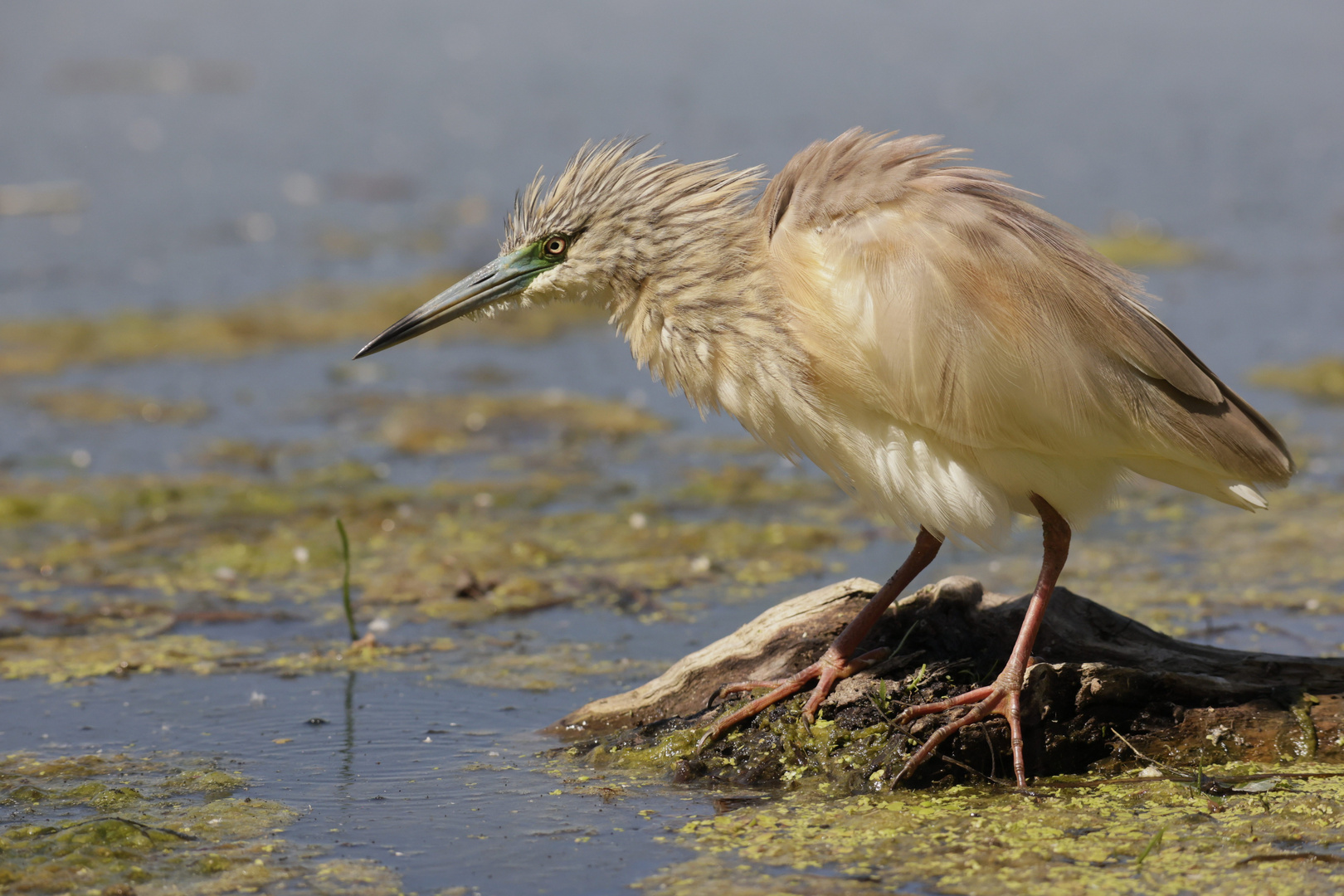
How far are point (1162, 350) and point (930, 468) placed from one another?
2.43ft

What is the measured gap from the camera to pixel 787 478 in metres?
7.85

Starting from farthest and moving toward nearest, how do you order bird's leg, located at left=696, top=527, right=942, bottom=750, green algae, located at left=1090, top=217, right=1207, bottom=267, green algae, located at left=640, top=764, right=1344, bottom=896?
green algae, located at left=1090, top=217, right=1207, bottom=267, bird's leg, located at left=696, top=527, right=942, bottom=750, green algae, located at left=640, top=764, right=1344, bottom=896

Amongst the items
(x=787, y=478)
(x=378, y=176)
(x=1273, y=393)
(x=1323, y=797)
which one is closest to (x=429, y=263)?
(x=378, y=176)

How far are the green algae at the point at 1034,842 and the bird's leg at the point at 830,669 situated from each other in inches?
13.1

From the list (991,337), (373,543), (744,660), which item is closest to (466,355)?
(373,543)

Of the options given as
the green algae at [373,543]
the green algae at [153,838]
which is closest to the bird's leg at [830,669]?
the green algae at [153,838]

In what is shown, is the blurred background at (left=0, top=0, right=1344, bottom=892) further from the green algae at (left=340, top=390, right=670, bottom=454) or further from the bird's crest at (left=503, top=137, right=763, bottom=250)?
the bird's crest at (left=503, top=137, right=763, bottom=250)

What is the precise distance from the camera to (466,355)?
410 inches

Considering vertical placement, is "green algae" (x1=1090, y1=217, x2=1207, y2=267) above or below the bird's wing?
above

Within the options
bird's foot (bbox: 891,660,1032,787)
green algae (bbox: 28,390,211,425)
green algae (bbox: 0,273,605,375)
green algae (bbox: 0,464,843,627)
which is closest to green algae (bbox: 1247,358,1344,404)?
green algae (bbox: 0,464,843,627)

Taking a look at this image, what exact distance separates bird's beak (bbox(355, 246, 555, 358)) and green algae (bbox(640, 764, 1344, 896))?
6.12ft

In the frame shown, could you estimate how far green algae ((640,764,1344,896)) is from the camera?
3426 millimetres

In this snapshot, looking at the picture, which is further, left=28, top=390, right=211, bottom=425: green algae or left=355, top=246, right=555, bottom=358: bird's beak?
left=28, top=390, right=211, bottom=425: green algae

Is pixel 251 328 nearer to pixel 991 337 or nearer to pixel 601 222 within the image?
pixel 601 222
